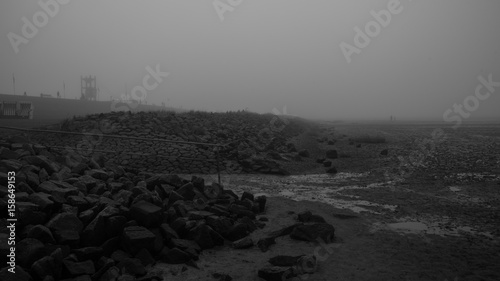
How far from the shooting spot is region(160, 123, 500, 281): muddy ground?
595 centimetres

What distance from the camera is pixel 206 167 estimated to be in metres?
16.7

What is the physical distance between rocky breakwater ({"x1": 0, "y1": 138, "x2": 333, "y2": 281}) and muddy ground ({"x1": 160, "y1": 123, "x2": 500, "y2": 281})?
0.48 metres

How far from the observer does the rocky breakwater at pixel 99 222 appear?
199 inches

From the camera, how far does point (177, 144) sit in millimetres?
18234

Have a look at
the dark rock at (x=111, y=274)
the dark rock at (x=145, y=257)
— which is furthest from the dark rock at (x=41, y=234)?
the dark rock at (x=145, y=257)

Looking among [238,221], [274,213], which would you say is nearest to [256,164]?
[274,213]

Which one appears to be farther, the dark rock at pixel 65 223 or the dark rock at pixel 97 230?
the dark rock at pixel 97 230

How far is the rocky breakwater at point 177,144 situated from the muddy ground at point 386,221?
1891 millimetres

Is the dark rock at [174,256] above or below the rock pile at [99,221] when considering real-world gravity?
below

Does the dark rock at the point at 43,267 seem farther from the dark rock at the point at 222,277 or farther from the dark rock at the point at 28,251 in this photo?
the dark rock at the point at 222,277

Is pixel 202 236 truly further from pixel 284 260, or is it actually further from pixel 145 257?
pixel 284 260

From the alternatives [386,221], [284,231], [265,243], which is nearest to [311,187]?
[386,221]

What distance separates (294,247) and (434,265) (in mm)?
2783

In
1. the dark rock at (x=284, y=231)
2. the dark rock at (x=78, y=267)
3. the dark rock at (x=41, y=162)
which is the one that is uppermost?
the dark rock at (x=41, y=162)
